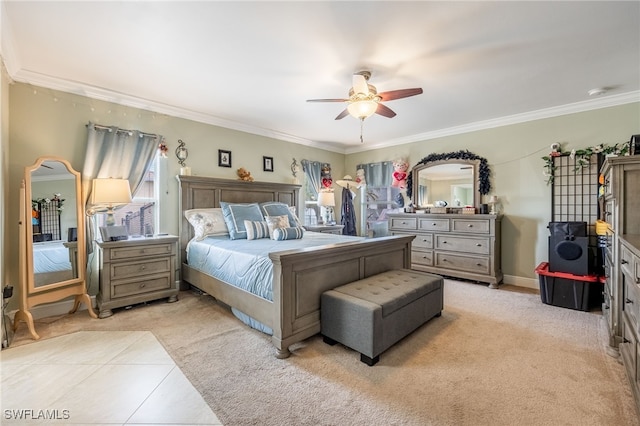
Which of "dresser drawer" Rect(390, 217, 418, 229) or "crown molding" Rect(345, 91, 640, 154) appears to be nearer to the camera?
"crown molding" Rect(345, 91, 640, 154)

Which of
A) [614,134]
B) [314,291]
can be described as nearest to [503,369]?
[314,291]

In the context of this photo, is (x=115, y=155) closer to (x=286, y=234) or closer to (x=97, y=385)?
(x=286, y=234)

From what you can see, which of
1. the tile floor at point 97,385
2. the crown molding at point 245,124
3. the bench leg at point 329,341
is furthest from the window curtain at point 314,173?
the tile floor at point 97,385

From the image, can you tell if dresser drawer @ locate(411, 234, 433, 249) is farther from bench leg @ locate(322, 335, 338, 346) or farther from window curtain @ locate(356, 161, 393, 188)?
bench leg @ locate(322, 335, 338, 346)

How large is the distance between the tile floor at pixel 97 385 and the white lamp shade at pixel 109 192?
1.38m

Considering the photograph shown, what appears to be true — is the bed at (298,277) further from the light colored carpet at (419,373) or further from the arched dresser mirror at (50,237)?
the arched dresser mirror at (50,237)

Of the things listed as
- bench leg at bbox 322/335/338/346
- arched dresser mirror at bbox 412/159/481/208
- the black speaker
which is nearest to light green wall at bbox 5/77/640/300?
arched dresser mirror at bbox 412/159/481/208

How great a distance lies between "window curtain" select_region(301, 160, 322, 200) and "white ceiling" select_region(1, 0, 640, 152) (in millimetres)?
1727

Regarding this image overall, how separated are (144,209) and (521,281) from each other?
215 inches

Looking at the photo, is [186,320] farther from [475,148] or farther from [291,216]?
[475,148]

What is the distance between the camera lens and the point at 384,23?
6.66ft

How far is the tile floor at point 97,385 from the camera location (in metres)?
1.57

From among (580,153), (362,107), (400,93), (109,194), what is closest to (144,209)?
(109,194)

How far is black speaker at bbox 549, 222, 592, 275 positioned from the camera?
3.20 metres
